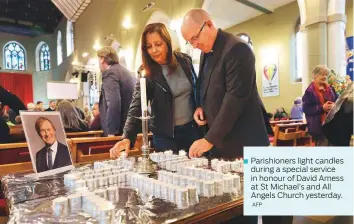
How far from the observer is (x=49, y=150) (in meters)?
0.81

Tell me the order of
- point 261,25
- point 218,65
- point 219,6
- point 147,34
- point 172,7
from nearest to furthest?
point 218,65
point 147,34
point 172,7
point 261,25
point 219,6

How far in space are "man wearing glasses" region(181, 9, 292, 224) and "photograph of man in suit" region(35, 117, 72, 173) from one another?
40cm

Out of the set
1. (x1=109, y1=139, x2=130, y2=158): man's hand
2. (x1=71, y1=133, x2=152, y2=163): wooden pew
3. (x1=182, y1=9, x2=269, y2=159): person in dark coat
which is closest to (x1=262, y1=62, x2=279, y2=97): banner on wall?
(x1=182, y1=9, x2=269, y2=159): person in dark coat

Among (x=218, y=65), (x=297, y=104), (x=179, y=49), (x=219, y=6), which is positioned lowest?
(x=297, y=104)

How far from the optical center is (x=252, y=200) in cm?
43

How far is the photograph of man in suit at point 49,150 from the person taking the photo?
31.2 inches

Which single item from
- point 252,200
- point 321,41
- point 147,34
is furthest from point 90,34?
point 252,200

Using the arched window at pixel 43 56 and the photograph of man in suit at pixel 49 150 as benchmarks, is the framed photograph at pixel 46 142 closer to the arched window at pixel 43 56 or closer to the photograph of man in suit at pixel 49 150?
the photograph of man in suit at pixel 49 150

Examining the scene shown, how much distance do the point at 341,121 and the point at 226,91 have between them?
39 centimetres

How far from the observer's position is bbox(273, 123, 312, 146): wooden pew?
0.72 m

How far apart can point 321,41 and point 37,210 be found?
802 millimetres

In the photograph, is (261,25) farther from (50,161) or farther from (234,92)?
(50,161)

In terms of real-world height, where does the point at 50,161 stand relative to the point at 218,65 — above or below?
below

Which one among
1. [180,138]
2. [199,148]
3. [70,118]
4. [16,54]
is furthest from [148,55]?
[16,54]
